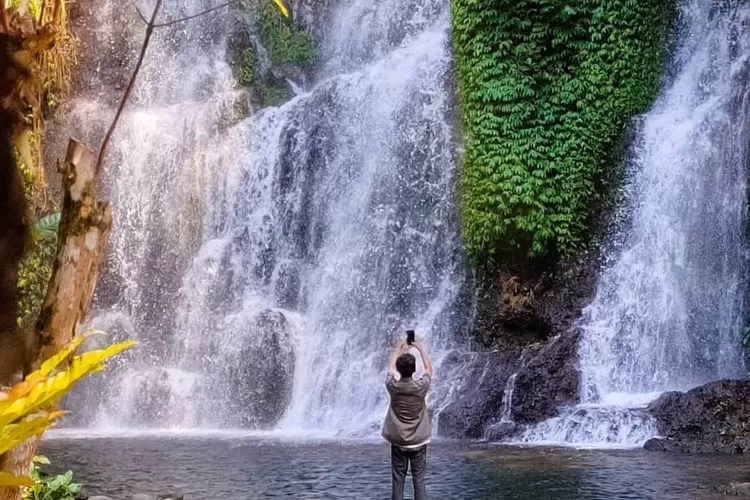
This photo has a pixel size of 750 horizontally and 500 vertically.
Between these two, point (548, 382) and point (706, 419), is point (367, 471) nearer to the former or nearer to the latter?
point (706, 419)

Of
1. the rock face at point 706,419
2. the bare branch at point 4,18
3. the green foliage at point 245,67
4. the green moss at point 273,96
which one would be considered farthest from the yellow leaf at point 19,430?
the green foliage at point 245,67

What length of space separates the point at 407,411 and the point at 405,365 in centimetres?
33

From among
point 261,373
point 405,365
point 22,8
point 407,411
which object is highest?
point 22,8

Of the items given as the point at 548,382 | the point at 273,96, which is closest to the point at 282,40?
the point at 273,96

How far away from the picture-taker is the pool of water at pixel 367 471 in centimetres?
796

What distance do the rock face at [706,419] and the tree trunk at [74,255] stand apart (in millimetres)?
9161

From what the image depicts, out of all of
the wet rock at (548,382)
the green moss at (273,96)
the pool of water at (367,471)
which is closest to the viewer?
the pool of water at (367,471)

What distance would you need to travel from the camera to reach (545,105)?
17.0 m

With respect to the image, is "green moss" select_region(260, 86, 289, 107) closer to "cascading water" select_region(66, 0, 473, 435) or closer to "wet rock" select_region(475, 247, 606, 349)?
"cascading water" select_region(66, 0, 473, 435)

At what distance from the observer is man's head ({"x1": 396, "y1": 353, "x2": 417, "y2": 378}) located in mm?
5980

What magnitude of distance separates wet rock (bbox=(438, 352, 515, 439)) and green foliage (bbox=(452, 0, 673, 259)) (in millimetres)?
2741

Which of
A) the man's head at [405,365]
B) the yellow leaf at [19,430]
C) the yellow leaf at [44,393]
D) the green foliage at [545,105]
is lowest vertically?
the yellow leaf at [19,430]

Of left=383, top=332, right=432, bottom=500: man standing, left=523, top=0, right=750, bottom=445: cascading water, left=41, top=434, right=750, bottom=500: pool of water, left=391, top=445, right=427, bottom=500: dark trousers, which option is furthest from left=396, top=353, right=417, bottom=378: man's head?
left=523, top=0, right=750, bottom=445: cascading water

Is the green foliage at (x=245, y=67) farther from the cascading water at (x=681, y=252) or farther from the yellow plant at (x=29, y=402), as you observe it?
the yellow plant at (x=29, y=402)
